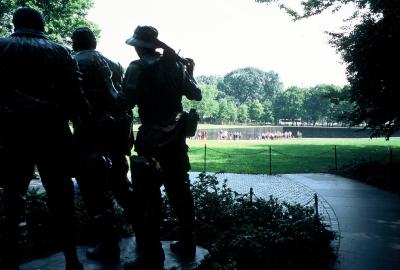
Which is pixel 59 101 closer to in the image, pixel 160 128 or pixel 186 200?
pixel 160 128

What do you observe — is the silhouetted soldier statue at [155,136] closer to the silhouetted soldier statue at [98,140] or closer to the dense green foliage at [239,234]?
the silhouetted soldier statue at [98,140]

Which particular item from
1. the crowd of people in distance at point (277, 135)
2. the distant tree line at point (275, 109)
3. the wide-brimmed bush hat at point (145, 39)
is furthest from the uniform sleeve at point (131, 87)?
the distant tree line at point (275, 109)

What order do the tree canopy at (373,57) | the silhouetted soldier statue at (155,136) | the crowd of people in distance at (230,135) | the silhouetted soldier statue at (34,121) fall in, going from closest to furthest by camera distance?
the silhouetted soldier statue at (34,121)
the silhouetted soldier statue at (155,136)
the tree canopy at (373,57)
the crowd of people in distance at (230,135)

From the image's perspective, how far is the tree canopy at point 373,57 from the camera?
1155 cm

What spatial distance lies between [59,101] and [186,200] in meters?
1.63

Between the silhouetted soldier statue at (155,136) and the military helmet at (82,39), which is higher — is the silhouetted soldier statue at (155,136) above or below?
below

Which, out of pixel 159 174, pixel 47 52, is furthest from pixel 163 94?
pixel 47 52

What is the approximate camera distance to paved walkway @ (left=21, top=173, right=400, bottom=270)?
18.0 ft

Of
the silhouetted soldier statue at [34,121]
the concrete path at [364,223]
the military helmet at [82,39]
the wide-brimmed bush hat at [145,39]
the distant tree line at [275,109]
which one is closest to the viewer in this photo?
the silhouetted soldier statue at [34,121]

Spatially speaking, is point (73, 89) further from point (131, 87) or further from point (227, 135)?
point (227, 135)

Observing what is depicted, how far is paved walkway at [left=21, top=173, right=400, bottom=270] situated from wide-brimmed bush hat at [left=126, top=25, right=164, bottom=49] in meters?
3.87

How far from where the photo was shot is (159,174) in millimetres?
3531

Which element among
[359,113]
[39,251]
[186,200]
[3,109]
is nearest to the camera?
[3,109]

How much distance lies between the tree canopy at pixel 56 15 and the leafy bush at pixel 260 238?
2380 cm
